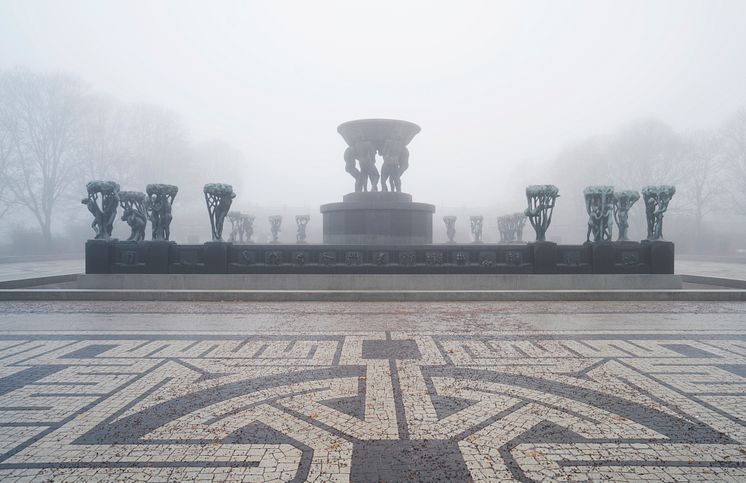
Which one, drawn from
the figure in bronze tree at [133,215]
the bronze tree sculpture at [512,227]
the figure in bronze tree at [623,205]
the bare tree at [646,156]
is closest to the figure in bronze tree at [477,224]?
the bronze tree sculpture at [512,227]

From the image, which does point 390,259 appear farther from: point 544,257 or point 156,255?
point 156,255

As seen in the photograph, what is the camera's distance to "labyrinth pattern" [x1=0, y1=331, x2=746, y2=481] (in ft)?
11.1

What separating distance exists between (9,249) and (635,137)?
65.0m

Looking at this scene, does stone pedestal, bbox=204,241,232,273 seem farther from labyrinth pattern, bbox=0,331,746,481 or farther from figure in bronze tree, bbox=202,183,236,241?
labyrinth pattern, bbox=0,331,746,481

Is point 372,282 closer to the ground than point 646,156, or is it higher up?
closer to the ground

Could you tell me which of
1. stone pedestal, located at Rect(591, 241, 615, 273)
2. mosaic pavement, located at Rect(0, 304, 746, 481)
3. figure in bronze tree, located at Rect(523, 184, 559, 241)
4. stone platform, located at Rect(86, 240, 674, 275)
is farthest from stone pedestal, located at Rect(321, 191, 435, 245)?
mosaic pavement, located at Rect(0, 304, 746, 481)

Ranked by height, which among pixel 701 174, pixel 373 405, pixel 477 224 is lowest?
pixel 373 405

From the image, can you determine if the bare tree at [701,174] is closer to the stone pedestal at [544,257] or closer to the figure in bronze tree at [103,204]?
the stone pedestal at [544,257]

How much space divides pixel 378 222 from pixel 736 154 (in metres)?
44.2

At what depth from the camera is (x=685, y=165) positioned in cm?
4612

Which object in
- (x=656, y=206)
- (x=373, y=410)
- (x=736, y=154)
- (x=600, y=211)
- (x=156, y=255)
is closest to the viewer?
(x=373, y=410)

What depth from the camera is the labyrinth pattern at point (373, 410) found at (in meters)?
3.38

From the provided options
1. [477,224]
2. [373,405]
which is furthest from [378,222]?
[477,224]

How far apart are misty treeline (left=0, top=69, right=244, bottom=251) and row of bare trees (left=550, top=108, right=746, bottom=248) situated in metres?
52.7
